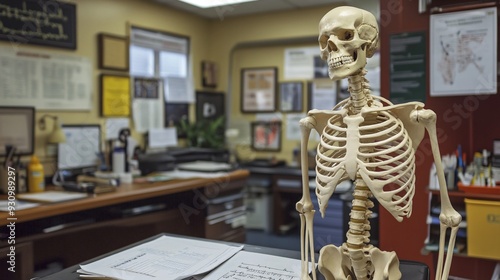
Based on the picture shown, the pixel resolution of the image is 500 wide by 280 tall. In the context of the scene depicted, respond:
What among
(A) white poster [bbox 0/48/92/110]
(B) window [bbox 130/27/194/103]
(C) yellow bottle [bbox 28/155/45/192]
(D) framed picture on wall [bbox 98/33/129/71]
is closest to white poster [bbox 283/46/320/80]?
(B) window [bbox 130/27/194/103]

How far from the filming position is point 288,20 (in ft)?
14.9

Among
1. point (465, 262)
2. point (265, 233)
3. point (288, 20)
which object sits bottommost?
point (265, 233)

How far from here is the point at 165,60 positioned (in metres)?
4.29

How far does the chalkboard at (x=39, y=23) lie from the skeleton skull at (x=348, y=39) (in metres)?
2.48

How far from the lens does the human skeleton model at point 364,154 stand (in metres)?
1.02

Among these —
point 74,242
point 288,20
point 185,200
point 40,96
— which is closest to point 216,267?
point 74,242

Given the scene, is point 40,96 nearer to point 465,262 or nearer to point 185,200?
point 185,200

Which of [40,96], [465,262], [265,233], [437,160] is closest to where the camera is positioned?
[437,160]

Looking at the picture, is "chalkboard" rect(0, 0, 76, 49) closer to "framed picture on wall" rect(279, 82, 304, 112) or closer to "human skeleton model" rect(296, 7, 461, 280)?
"framed picture on wall" rect(279, 82, 304, 112)

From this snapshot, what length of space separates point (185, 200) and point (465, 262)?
1.89 metres

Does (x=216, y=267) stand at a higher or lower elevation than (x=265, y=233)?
higher

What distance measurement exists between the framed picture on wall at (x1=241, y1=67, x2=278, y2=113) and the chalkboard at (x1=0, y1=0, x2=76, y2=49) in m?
2.11

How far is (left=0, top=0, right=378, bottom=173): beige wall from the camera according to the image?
3338 mm

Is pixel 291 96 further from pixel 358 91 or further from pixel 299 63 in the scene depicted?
pixel 358 91
